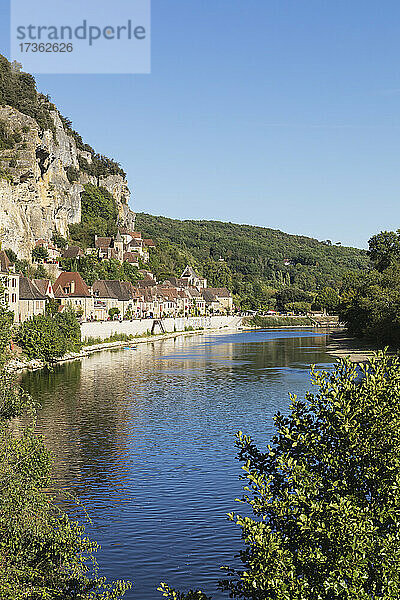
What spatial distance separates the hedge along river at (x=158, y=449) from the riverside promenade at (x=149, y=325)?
1486 cm

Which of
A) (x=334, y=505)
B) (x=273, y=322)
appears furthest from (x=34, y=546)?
(x=273, y=322)

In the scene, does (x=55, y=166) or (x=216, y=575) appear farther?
(x=55, y=166)

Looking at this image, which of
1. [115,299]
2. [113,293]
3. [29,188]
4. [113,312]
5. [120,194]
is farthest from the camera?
[120,194]

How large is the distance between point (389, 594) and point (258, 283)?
183m

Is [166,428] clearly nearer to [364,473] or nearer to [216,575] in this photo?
[216,575]

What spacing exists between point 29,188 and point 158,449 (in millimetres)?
66100

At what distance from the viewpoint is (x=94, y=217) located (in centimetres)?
13262

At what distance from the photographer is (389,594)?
8859 mm

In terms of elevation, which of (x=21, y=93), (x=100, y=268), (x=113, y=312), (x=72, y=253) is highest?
(x=21, y=93)

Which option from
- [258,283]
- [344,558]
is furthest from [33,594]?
[258,283]

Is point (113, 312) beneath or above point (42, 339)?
above

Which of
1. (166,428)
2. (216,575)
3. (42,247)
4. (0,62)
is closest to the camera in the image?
(216,575)

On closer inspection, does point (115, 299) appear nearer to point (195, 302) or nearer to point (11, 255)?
point (11, 255)

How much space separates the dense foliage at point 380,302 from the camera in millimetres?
65875
